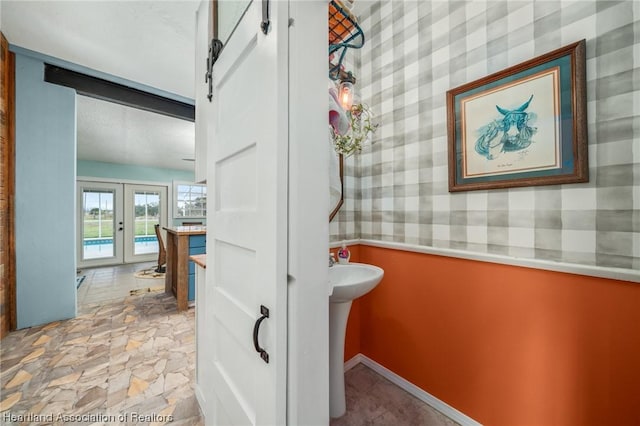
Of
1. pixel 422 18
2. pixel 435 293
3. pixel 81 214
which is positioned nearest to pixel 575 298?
pixel 435 293

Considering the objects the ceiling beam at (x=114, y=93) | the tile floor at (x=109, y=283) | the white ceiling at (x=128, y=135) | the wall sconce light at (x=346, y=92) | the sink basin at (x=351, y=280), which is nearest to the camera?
the sink basin at (x=351, y=280)

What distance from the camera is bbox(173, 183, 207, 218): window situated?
6.87 metres

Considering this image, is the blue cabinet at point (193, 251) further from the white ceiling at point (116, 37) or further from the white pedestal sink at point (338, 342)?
the white pedestal sink at point (338, 342)

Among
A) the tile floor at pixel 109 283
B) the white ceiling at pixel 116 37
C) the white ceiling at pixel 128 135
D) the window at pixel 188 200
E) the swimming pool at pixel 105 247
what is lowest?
the tile floor at pixel 109 283

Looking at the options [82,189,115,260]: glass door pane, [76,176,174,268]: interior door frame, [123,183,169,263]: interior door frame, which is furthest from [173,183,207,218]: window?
[82,189,115,260]: glass door pane

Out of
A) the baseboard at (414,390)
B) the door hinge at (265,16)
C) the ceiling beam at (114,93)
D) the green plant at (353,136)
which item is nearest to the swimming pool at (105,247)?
the ceiling beam at (114,93)

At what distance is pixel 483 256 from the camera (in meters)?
1.31

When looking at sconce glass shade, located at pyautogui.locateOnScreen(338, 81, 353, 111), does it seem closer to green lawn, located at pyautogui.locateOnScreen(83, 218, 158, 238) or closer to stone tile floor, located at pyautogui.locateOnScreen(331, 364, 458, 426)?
stone tile floor, located at pyautogui.locateOnScreen(331, 364, 458, 426)

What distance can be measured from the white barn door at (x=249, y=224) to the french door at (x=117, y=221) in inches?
261

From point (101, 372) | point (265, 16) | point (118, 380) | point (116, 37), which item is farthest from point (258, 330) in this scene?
point (116, 37)

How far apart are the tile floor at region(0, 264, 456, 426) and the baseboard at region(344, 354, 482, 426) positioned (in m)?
0.03

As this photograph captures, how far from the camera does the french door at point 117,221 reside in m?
5.60

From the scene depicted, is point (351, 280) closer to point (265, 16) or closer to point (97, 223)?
point (265, 16)

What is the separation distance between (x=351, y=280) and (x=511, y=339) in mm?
861
